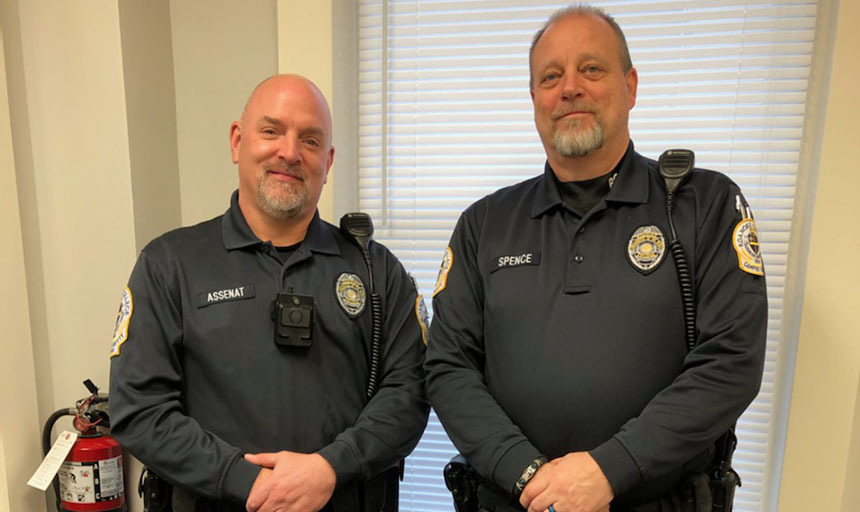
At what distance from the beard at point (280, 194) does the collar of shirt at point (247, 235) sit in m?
0.08

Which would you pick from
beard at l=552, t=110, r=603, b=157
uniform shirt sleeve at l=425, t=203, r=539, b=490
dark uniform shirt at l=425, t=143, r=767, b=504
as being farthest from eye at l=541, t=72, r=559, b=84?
uniform shirt sleeve at l=425, t=203, r=539, b=490

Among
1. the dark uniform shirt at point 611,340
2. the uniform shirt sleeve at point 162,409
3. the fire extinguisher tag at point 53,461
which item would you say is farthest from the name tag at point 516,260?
the fire extinguisher tag at point 53,461

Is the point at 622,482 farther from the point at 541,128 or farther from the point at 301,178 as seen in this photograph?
the point at 301,178

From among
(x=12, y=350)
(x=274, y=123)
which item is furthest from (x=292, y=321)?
(x=12, y=350)

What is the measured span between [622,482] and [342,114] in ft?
4.97

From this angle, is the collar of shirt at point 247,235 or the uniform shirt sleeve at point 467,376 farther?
the collar of shirt at point 247,235

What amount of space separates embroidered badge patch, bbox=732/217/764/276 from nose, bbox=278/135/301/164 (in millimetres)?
1105

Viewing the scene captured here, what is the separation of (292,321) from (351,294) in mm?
184

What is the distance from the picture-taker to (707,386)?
1.12 meters

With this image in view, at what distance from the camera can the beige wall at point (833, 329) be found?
5.15ft

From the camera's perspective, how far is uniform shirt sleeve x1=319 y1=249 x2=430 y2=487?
1.32 metres

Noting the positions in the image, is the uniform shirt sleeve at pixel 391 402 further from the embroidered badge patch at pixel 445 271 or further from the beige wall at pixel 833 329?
the beige wall at pixel 833 329

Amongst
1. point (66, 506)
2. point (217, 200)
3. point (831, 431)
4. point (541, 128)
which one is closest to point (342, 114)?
point (217, 200)

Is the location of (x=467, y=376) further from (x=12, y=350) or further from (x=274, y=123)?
(x=12, y=350)
